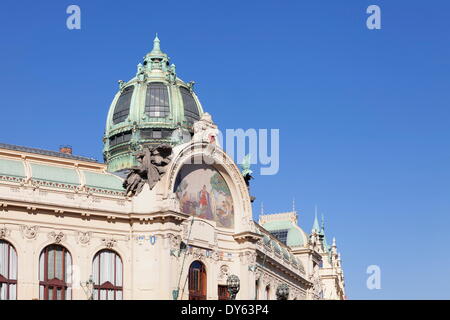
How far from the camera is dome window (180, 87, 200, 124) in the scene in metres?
77.4

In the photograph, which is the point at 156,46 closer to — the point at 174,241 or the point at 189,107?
the point at 189,107

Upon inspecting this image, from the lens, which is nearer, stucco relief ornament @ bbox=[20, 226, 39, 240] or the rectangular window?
stucco relief ornament @ bbox=[20, 226, 39, 240]

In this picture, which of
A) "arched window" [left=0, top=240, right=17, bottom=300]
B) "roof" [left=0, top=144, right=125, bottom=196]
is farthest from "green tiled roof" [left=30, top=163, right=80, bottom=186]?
"arched window" [left=0, top=240, right=17, bottom=300]

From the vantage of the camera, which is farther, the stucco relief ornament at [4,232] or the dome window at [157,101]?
the dome window at [157,101]

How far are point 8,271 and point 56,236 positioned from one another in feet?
13.2

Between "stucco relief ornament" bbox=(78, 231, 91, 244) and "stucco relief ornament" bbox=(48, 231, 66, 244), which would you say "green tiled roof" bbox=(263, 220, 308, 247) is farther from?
"stucco relief ornament" bbox=(48, 231, 66, 244)

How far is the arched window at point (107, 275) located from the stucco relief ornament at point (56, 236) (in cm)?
318

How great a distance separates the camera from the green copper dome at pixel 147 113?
245 ft

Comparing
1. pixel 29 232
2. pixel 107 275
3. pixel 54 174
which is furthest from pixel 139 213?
pixel 29 232

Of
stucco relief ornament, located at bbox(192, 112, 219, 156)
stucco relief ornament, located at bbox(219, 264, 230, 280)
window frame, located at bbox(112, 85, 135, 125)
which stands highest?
window frame, located at bbox(112, 85, 135, 125)

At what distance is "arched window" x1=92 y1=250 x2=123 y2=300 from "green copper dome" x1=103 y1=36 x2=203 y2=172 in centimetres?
1157

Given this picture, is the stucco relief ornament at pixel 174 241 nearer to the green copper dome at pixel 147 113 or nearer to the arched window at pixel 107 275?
the arched window at pixel 107 275

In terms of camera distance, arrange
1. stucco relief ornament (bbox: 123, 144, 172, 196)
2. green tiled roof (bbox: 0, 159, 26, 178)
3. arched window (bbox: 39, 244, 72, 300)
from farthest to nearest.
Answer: stucco relief ornament (bbox: 123, 144, 172, 196) → green tiled roof (bbox: 0, 159, 26, 178) → arched window (bbox: 39, 244, 72, 300)

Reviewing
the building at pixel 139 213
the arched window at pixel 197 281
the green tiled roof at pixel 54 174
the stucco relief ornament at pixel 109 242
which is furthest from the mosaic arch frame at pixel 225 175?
the green tiled roof at pixel 54 174
